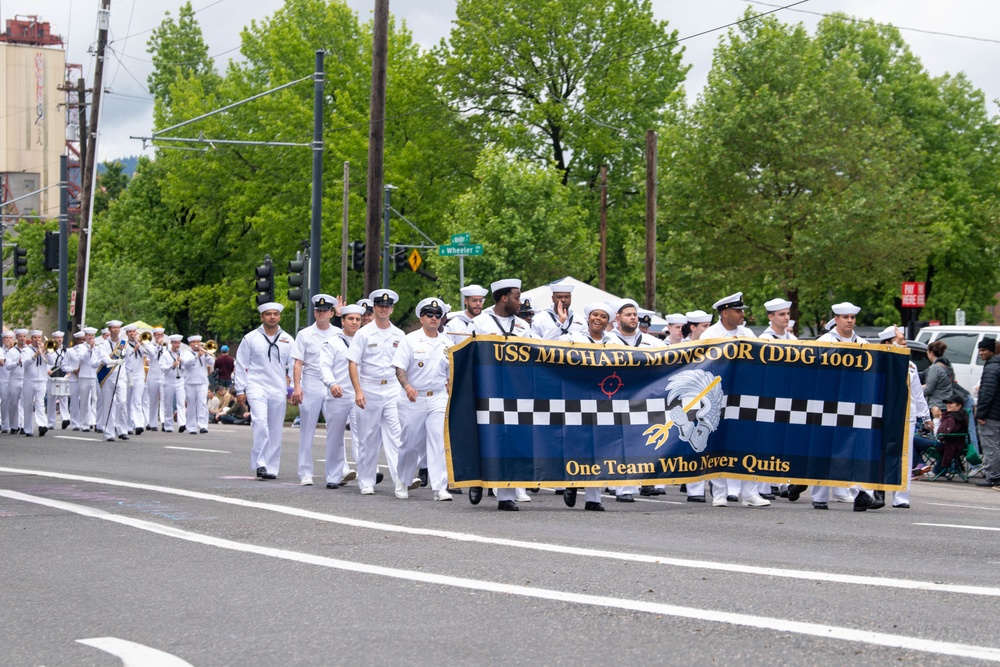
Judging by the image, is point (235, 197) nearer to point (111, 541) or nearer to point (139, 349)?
point (139, 349)

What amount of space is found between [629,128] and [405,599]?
4507 cm

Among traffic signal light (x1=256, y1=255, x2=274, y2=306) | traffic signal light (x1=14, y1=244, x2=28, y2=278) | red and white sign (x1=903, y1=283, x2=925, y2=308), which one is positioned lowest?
traffic signal light (x1=256, y1=255, x2=274, y2=306)

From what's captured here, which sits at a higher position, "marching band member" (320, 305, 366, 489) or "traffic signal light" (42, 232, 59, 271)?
"traffic signal light" (42, 232, 59, 271)

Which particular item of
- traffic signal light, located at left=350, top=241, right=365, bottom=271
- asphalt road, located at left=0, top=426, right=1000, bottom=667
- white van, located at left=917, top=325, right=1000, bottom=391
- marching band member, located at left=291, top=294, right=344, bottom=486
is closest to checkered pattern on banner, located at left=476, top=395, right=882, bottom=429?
asphalt road, located at left=0, top=426, right=1000, bottom=667

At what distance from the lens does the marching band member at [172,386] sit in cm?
2770

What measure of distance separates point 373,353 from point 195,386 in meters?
14.4

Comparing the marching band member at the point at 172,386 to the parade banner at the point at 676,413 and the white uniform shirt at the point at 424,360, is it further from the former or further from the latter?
the parade banner at the point at 676,413

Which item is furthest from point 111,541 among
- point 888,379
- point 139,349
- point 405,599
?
point 139,349

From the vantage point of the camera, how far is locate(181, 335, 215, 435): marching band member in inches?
1087

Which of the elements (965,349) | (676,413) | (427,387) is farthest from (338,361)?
(965,349)

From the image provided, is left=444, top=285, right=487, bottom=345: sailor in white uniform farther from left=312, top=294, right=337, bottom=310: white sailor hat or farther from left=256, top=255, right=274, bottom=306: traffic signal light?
left=256, top=255, right=274, bottom=306: traffic signal light

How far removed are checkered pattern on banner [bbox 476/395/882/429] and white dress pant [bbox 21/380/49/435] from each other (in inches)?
606

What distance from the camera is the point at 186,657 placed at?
6.30 meters

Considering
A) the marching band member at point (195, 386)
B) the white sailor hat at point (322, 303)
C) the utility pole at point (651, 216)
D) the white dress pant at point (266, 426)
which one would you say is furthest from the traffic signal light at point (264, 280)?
the white sailor hat at point (322, 303)
